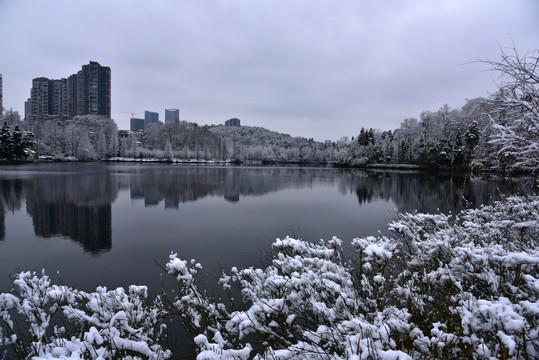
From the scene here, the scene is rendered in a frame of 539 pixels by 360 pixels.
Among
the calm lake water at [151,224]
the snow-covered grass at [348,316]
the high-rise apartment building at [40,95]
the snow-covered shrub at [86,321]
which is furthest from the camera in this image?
the high-rise apartment building at [40,95]

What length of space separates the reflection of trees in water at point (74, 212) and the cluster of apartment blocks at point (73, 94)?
172m

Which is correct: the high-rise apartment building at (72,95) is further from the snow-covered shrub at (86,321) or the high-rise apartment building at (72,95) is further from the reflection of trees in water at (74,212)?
the snow-covered shrub at (86,321)

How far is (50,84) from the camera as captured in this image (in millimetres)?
168625

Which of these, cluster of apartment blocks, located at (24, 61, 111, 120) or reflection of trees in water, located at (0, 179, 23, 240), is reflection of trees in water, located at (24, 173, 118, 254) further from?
cluster of apartment blocks, located at (24, 61, 111, 120)

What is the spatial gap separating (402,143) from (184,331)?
2965 inches

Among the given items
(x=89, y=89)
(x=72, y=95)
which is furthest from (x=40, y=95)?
(x=89, y=89)

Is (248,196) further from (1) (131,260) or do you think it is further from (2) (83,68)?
(2) (83,68)

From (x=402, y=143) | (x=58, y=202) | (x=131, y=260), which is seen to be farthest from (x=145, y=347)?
(x=402, y=143)

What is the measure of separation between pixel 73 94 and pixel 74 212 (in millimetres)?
195357

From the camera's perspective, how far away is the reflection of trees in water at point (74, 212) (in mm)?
12562

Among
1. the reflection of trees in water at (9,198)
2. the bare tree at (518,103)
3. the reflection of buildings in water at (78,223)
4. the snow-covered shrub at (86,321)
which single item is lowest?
the reflection of buildings in water at (78,223)

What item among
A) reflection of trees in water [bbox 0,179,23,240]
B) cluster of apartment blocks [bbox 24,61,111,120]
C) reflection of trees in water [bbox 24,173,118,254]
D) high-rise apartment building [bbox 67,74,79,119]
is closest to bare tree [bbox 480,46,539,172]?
reflection of trees in water [bbox 24,173,118,254]

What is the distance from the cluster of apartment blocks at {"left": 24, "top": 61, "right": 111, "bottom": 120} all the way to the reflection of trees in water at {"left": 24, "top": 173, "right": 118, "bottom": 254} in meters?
172

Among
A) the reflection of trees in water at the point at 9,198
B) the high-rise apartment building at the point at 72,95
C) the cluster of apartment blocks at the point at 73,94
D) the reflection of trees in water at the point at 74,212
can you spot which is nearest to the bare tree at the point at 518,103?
the reflection of trees in water at the point at 74,212
